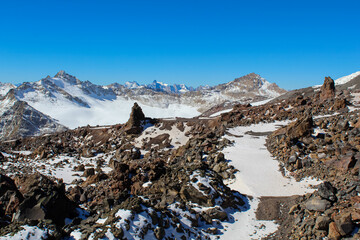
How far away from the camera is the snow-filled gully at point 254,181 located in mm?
A: 14609

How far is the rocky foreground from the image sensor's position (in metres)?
11.7

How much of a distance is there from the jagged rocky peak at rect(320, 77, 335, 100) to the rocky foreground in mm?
195

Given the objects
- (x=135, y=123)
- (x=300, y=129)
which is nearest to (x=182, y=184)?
(x=300, y=129)

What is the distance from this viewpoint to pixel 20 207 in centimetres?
1248

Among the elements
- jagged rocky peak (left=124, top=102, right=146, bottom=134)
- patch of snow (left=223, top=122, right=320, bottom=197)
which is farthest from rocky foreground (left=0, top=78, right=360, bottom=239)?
patch of snow (left=223, top=122, right=320, bottom=197)

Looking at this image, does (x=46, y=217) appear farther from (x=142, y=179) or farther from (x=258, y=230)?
(x=258, y=230)

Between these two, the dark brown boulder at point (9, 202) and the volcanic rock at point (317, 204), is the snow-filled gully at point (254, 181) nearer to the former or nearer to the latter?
the volcanic rock at point (317, 204)

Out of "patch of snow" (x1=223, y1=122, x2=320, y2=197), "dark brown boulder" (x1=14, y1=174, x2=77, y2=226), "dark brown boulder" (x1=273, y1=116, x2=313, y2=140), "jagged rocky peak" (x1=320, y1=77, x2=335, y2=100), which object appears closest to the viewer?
"dark brown boulder" (x1=14, y1=174, x2=77, y2=226)

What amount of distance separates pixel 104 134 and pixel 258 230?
38975mm

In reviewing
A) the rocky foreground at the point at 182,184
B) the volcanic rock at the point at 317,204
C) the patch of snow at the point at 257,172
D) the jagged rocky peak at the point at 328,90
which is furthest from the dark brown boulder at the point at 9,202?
the jagged rocky peak at the point at 328,90

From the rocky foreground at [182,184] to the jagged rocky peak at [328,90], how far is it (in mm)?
195

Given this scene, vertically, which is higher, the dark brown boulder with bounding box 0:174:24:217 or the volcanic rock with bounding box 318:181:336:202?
the dark brown boulder with bounding box 0:174:24:217

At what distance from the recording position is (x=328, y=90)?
41312 mm

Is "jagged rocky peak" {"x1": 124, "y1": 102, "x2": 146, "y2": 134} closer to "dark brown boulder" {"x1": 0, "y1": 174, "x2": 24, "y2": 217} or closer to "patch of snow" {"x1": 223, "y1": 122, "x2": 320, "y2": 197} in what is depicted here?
"patch of snow" {"x1": 223, "y1": 122, "x2": 320, "y2": 197}
